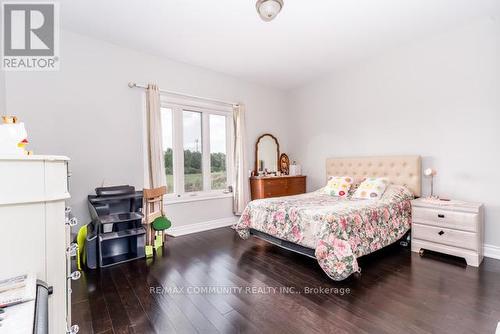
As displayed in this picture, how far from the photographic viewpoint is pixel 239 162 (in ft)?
14.5

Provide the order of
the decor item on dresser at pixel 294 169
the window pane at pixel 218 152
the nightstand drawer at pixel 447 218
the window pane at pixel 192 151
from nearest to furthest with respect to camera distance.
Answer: the nightstand drawer at pixel 447 218, the window pane at pixel 192 151, the window pane at pixel 218 152, the decor item on dresser at pixel 294 169

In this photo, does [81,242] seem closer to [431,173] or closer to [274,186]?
[274,186]

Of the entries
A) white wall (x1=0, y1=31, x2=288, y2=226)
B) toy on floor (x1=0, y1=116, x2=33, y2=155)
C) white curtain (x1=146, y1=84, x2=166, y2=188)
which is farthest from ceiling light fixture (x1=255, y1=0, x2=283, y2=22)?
white wall (x1=0, y1=31, x2=288, y2=226)

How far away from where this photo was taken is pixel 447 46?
313 centimetres

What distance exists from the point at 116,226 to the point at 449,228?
380 cm

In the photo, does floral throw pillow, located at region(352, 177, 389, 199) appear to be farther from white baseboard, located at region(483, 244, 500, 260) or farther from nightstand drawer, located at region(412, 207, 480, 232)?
white baseboard, located at region(483, 244, 500, 260)

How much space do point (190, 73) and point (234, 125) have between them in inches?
44.8

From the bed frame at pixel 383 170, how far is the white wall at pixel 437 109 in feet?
0.45

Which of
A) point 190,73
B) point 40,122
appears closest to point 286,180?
point 190,73

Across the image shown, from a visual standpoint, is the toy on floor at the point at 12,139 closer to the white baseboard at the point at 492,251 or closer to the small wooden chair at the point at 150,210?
the small wooden chair at the point at 150,210

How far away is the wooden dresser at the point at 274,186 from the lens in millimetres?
4411

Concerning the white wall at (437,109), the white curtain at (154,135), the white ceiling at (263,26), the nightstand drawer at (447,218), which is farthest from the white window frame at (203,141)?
the nightstand drawer at (447,218)

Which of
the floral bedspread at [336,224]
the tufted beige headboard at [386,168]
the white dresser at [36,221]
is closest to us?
the white dresser at [36,221]

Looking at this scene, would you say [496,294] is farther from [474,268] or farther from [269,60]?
[269,60]
